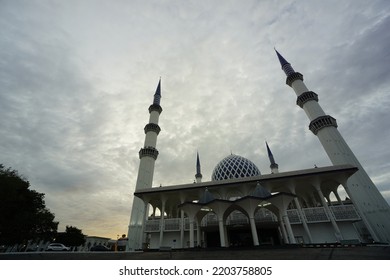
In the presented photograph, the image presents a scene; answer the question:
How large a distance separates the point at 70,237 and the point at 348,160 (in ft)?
216

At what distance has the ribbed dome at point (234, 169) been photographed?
34.0 m

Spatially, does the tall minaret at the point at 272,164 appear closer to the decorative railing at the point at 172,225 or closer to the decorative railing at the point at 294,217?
the decorative railing at the point at 294,217

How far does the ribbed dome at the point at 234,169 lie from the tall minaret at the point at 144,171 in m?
12.3

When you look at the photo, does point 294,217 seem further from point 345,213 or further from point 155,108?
point 155,108

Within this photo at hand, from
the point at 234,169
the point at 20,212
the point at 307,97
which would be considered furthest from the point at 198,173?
the point at 20,212

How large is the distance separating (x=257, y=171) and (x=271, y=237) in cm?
1272

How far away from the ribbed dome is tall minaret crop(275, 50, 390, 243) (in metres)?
11.6

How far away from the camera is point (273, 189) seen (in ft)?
77.7

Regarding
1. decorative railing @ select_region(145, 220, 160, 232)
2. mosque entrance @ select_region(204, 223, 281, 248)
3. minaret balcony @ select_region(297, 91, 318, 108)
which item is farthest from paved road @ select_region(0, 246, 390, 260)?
minaret balcony @ select_region(297, 91, 318, 108)

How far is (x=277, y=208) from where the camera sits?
1978 centimetres

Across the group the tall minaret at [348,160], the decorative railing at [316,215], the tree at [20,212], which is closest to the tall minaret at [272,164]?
the tall minaret at [348,160]

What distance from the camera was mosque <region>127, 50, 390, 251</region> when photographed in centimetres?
1930

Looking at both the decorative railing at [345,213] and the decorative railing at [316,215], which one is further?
the decorative railing at [316,215]
